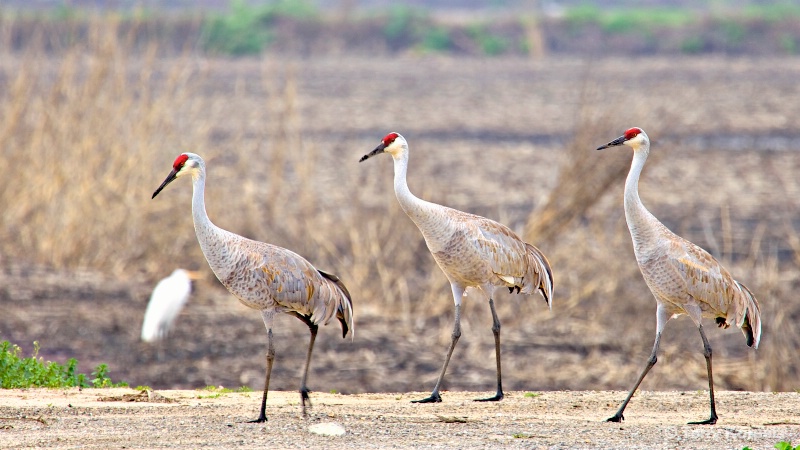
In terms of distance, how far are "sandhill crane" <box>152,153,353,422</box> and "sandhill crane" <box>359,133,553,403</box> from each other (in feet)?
2.70

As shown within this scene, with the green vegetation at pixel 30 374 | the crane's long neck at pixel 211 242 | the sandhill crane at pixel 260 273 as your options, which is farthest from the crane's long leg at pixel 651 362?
the green vegetation at pixel 30 374

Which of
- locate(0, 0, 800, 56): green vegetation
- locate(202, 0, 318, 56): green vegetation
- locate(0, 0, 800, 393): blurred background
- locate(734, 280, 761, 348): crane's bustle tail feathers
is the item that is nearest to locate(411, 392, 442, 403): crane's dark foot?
locate(734, 280, 761, 348): crane's bustle tail feathers

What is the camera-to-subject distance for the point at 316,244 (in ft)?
40.1

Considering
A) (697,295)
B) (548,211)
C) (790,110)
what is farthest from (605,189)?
(790,110)

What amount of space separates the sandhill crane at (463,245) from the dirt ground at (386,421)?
1.97 feet

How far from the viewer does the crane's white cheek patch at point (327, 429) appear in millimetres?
6039

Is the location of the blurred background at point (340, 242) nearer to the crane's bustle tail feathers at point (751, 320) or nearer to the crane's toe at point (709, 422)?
the crane's bustle tail feathers at point (751, 320)

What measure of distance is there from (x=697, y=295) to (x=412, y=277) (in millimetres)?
5285

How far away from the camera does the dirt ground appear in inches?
231

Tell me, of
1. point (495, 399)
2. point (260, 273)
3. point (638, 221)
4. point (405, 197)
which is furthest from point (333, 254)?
point (638, 221)

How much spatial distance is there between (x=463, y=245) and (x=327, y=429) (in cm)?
188

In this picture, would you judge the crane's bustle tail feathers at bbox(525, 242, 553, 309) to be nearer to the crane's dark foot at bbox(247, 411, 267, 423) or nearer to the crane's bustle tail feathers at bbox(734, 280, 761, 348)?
the crane's bustle tail feathers at bbox(734, 280, 761, 348)

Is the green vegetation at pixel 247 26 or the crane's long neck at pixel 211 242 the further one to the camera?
the green vegetation at pixel 247 26

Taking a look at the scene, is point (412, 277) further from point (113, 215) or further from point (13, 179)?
point (13, 179)
